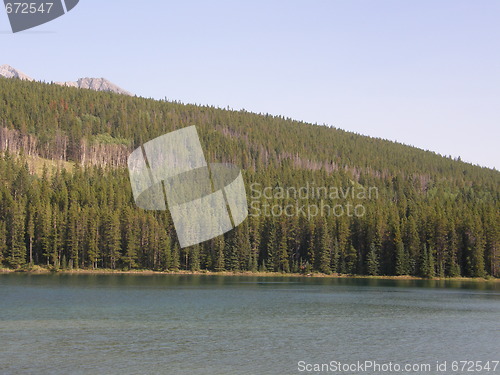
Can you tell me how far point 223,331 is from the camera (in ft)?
153

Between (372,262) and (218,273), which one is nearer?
(372,262)

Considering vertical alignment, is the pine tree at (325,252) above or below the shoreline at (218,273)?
above

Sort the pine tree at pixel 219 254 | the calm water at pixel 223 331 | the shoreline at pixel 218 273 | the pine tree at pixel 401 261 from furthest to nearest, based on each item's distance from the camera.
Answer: the pine tree at pixel 219 254 < the pine tree at pixel 401 261 < the shoreline at pixel 218 273 < the calm water at pixel 223 331

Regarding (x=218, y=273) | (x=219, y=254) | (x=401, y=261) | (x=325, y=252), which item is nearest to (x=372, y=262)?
(x=401, y=261)

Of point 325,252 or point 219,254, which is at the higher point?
point 325,252

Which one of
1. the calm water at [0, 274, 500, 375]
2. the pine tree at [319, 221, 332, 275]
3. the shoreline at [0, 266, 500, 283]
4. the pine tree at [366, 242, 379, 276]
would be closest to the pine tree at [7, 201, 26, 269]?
the shoreline at [0, 266, 500, 283]

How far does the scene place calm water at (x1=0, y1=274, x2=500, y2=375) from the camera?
3538 cm

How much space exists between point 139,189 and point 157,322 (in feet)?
396

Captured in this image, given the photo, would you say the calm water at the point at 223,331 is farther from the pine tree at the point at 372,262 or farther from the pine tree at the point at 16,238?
the pine tree at the point at 372,262

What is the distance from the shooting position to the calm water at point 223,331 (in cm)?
3538

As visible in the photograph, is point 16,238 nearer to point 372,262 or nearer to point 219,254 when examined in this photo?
point 219,254

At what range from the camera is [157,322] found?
164 ft

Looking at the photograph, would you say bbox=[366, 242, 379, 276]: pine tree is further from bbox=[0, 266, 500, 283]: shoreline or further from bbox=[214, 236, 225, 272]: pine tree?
bbox=[214, 236, 225, 272]: pine tree

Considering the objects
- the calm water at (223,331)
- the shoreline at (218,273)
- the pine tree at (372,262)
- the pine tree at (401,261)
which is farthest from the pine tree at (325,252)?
the calm water at (223,331)
